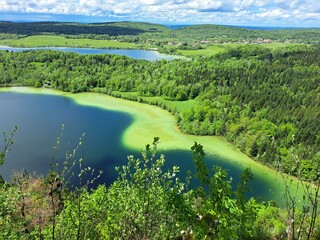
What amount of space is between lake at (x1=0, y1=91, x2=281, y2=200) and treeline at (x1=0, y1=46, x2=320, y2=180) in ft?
36.3

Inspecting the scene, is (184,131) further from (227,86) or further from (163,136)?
(227,86)

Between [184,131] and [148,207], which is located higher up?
[148,207]

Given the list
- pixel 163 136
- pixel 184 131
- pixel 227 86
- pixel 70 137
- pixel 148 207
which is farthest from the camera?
pixel 227 86

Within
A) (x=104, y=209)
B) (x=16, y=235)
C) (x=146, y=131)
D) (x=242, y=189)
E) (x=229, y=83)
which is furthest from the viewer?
(x=229, y=83)

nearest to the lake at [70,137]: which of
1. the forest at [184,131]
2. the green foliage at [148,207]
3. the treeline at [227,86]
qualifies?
the forest at [184,131]

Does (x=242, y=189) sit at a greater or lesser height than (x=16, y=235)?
greater

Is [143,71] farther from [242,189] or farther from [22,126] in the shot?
[242,189]

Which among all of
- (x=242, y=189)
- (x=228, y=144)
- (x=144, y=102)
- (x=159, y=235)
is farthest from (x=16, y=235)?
(x=144, y=102)

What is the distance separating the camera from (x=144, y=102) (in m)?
90.9

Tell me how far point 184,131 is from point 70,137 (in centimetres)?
2343

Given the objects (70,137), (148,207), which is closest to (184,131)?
(70,137)

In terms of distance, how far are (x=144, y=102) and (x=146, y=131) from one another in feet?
86.7

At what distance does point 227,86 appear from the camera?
9450 cm

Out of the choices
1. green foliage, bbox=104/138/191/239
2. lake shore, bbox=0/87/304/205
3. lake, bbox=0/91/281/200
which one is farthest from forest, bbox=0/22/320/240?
lake, bbox=0/91/281/200
